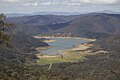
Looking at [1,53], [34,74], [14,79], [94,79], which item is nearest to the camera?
[14,79]

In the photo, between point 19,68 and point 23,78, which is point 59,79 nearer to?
point 23,78

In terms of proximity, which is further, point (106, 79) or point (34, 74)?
point (106, 79)

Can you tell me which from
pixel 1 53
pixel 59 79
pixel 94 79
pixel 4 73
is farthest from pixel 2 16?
pixel 1 53

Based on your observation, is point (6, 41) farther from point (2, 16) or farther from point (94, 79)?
point (94, 79)

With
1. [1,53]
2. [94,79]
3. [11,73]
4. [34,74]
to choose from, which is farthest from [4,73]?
[1,53]

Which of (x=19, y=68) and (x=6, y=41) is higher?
(x=6, y=41)

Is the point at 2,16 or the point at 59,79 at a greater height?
the point at 2,16

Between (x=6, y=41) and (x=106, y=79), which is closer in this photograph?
(x=6, y=41)

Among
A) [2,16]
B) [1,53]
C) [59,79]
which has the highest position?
[2,16]

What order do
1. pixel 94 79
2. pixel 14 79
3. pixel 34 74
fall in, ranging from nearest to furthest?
pixel 14 79
pixel 34 74
pixel 94 79
